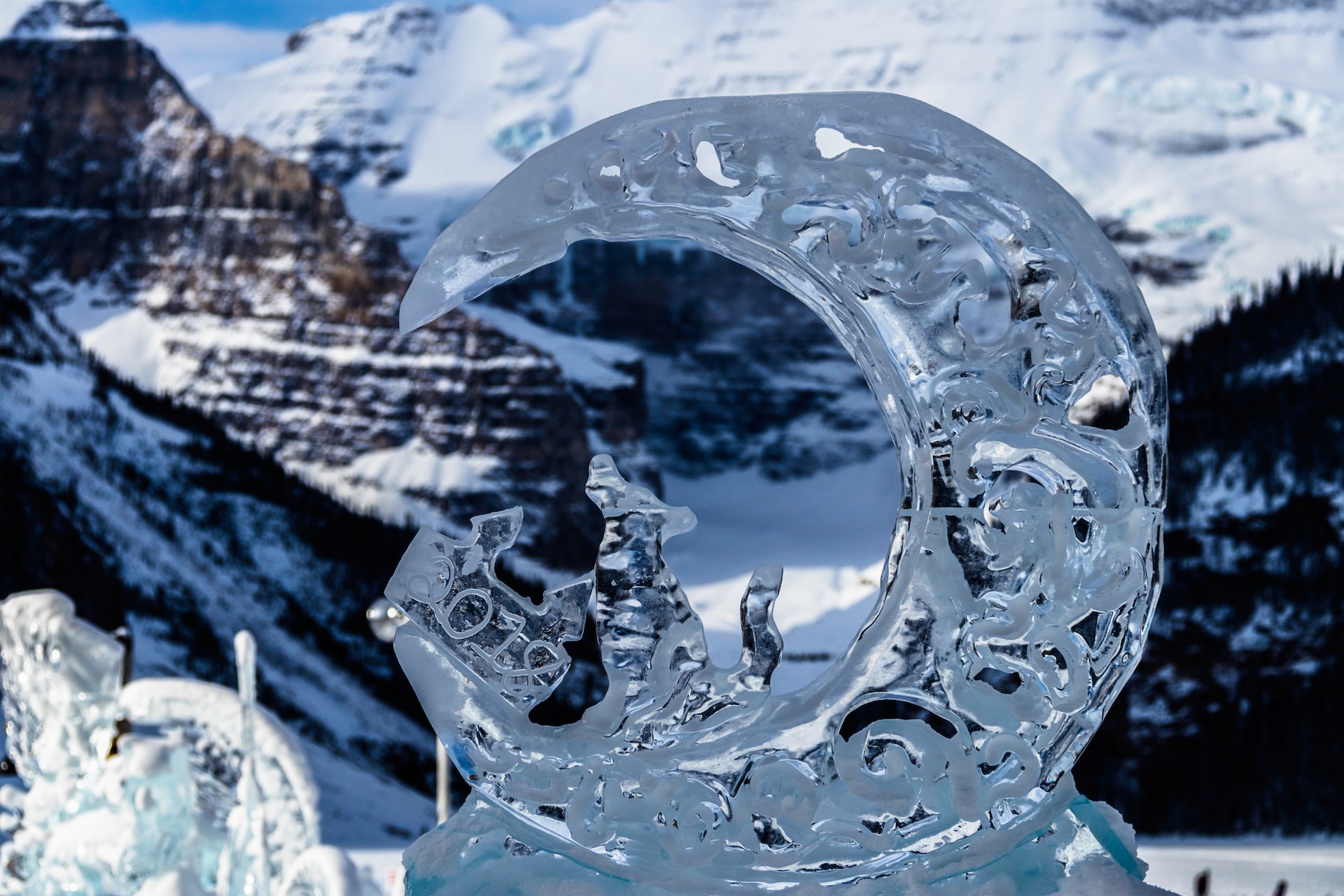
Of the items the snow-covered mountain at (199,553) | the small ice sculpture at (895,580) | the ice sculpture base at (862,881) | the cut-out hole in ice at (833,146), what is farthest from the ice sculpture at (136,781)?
the snow-covered mountain at (199,553)

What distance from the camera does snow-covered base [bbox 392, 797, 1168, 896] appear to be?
1093 millimetres

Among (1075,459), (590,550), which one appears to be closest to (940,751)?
(1075,459)

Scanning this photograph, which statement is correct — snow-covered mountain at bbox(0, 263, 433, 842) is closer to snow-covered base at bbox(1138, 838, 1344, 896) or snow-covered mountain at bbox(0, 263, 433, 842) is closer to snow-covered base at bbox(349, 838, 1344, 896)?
snow-covered base at bbox(349, 838, 1344, 896)

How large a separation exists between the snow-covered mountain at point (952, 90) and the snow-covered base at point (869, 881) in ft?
18.1

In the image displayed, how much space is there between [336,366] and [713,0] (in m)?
2.93

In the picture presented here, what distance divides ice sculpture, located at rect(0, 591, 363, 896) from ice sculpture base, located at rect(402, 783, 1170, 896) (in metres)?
1.59

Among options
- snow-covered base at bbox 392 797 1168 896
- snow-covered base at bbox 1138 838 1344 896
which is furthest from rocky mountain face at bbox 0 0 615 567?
snow-covered base at bbox 392 797 1168 896

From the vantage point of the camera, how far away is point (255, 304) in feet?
22.3

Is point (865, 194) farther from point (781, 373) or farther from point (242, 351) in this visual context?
point (242, 351)

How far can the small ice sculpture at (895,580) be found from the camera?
111cm

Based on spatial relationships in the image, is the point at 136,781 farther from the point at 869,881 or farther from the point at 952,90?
the point at 952,90

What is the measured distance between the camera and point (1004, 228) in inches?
44.4

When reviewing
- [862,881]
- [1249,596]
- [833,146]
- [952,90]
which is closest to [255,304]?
[952,90]

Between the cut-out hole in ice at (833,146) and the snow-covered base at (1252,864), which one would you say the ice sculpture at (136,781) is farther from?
the snow-covered base at (1252,864)
